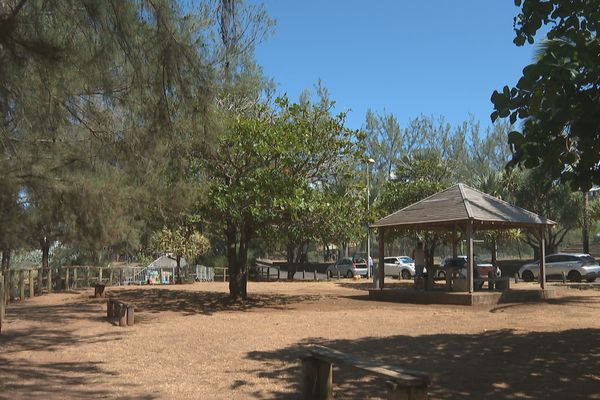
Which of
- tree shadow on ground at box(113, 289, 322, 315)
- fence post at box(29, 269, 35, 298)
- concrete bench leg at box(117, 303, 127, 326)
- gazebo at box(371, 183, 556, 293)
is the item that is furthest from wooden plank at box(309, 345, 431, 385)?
fence post at box(29, 269, 35, 298)

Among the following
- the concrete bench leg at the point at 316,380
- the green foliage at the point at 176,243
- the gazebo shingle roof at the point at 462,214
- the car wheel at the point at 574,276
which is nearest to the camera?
the concrete bench leg at the point at 316,380

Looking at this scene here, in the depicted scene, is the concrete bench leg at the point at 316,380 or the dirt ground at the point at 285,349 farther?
the dirt ground at the point at 285,349

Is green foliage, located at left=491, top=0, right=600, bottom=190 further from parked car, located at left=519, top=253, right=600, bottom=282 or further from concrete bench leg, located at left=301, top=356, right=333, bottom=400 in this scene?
parked car, located at left=519, top=253, right=600, bottom=282

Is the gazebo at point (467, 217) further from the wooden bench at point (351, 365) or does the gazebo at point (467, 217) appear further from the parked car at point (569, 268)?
the wooden bench at point (351, 365)

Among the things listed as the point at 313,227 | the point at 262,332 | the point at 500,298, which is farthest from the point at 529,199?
the point at 262,332

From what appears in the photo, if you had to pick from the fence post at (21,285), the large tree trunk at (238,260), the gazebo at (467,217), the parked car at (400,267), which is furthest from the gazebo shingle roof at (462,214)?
the parked car at (400,267)

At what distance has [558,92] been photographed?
583cm

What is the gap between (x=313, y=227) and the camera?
16953 mm

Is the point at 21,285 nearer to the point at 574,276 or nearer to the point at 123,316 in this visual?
the point at 123,316

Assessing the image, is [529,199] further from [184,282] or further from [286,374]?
[286,374]

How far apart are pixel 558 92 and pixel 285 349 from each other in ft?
19.4

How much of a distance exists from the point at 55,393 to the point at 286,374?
2.83 metres

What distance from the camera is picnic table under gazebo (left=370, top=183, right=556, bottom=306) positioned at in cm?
1714

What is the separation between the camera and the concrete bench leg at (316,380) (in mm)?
6352
